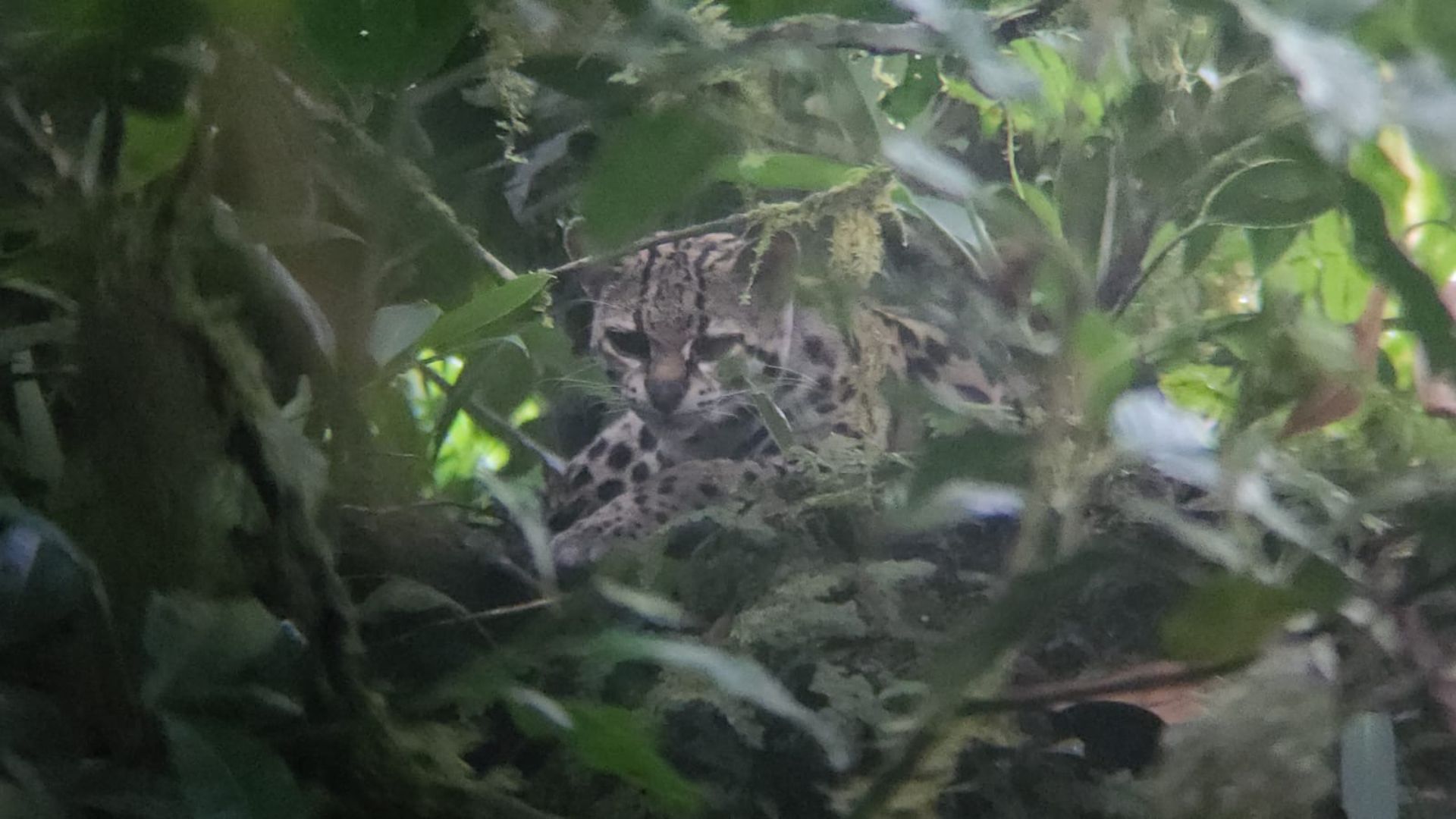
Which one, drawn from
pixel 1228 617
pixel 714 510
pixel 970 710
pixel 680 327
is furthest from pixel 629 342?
pixel 1228 617

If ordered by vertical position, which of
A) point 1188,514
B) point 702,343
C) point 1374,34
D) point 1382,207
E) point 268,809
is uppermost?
point 1374,34

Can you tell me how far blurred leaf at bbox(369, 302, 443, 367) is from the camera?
2.86ft

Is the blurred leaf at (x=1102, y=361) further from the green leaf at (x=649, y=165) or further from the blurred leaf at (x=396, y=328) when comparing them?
the blurred leaf at (x=396, y=328)

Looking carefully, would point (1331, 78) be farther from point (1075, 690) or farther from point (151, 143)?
point (151, 143)

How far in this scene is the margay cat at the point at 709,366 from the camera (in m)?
1.55

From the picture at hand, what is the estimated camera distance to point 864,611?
2.90 feet

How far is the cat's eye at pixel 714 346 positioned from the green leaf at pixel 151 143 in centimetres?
123

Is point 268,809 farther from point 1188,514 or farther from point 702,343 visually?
point 702,343

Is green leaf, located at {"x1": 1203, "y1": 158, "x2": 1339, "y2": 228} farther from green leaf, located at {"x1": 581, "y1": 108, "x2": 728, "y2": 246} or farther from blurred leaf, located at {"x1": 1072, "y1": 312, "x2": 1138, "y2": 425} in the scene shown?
green leaf, located at {"x1": 581, "y1": 108, "x2": 728, "y2": 246}

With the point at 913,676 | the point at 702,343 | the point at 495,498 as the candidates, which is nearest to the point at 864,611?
the point at 913,676

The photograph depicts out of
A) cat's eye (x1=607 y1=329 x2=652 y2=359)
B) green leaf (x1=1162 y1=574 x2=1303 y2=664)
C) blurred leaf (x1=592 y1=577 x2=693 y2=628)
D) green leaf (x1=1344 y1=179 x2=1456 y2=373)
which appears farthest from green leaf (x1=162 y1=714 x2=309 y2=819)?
cat's eye (x1=607 y1=329 x2=652 y2=359)

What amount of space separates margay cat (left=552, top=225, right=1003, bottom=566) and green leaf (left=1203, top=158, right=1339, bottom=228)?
0.63 meters

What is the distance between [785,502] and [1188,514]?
332 mm

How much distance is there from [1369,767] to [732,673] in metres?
0.38
